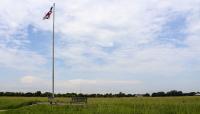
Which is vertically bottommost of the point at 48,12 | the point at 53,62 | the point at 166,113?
the point at 166,113

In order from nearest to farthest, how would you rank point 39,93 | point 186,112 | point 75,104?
1. point 186,112
2. point 75,104
3. point 39,93

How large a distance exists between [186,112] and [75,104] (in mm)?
12949

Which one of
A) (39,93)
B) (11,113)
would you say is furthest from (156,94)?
(11,113)

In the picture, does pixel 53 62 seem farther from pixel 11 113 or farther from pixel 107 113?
pixel 107 113

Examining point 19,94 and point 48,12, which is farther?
point 19,94

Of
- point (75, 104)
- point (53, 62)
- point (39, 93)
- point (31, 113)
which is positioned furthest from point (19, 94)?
point (31, 113)

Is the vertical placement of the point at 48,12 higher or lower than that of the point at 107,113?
higher

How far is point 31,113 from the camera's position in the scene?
2686 centimetres

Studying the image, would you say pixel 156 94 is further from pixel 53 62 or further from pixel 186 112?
pixel 186 112

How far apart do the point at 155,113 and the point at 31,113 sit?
26.2 feet

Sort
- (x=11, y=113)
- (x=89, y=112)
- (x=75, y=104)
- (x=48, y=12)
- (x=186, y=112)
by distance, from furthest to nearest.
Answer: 1. (x=48, y=12)
2. (x=75, y=104)
3. (x=11, y=113)
4. (x=89, y=112)
5. (x=186, y=112)

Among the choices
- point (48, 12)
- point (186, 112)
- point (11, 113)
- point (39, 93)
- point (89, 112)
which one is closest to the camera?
point (186, 112)

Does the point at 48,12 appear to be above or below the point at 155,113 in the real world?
above

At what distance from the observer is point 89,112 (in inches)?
1021
